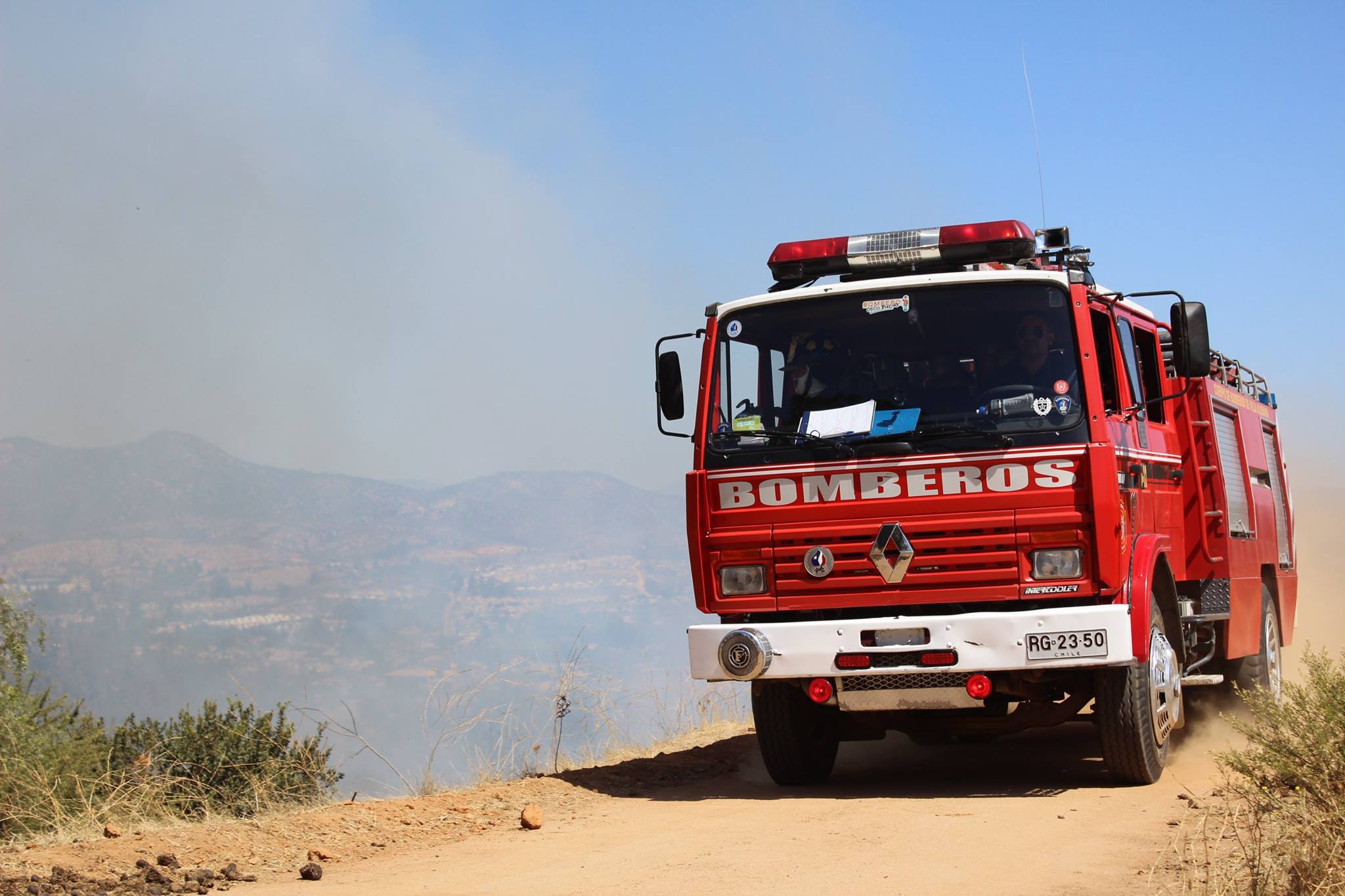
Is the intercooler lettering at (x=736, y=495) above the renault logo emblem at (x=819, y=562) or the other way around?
above

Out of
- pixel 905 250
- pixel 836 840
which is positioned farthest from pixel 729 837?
pixel 905 250

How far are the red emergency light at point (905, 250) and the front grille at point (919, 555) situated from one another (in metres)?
1.64

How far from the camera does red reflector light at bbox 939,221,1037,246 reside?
825cm

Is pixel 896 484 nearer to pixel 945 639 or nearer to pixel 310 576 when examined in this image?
pixel 945 639

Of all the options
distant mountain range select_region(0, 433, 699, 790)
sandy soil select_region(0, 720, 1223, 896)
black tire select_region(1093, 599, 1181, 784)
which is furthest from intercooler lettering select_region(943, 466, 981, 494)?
distant mountain range select_region(0, 433, 699, 790)

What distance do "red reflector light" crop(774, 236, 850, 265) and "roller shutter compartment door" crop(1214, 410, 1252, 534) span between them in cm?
348

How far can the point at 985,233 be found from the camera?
27.2 feet

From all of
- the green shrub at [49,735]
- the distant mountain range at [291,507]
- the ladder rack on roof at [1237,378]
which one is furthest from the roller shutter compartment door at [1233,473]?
the distant mountain range at [291,507]

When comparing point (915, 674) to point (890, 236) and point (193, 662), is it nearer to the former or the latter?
point (890, 236)

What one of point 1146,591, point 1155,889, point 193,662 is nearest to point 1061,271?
point 1146,591

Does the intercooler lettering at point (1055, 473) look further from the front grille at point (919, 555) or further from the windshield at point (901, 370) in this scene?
the front grille at point (919, 555)

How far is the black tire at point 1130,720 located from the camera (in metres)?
7.86

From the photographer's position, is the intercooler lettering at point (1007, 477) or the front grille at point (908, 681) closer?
the intercooler lettering at point (1007, 477)

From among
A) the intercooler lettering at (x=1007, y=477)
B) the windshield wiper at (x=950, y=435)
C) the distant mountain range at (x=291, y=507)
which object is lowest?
the intercooler lettering at (x=1007, y=477)
